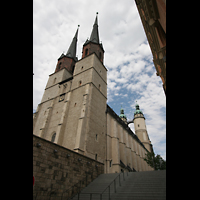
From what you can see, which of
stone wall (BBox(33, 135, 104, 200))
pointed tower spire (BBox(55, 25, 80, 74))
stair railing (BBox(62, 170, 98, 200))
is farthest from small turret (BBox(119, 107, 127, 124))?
stone wall (BBox(33, 135, 104, 200))

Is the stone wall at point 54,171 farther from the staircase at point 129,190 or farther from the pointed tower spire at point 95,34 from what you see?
the pointed tower spire at point 95,34

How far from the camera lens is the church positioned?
18.2 meters

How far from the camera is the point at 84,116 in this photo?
1870 cm

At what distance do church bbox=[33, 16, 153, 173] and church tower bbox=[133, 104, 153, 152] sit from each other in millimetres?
24303

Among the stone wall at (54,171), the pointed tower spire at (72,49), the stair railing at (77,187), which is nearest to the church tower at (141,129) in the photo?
the pointed tower spire at (72,49)

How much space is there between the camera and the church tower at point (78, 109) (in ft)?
59.2

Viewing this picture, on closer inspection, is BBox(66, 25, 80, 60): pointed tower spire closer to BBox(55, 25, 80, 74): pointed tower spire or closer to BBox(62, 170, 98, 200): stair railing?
BBox(55, 25, 80, 74): pointed tower spire

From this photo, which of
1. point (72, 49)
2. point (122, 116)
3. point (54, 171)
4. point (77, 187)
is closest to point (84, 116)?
point (77, 187)

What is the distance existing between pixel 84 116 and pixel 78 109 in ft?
8.09

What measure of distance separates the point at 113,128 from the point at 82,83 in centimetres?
962

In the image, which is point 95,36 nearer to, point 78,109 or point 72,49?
point 72,49
